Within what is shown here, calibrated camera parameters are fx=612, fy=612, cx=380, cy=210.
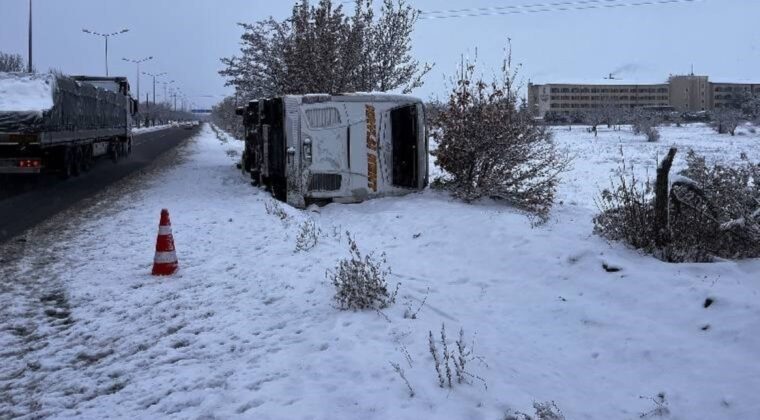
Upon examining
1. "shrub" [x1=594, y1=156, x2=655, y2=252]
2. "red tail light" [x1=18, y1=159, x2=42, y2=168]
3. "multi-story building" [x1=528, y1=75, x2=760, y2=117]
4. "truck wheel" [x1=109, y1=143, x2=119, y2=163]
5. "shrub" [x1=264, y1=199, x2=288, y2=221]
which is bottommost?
"shrub" [x1=264, y1=199, x2=288, y2=221]

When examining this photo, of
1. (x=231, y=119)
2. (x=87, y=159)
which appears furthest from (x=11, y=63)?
(x=87, y=159)

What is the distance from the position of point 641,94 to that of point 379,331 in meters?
164

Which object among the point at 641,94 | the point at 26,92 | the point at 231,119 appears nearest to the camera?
the point at 26,92

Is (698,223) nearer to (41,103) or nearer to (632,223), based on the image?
(632,223)

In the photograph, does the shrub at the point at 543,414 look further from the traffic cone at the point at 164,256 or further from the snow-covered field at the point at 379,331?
the traffic cone at the point at 164,256

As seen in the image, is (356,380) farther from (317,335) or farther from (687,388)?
(687,388)

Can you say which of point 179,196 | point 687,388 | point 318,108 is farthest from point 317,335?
point 179,196

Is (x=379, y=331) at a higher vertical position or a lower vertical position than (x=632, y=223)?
lower

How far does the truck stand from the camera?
14.1 metres

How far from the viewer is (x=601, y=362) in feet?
14.0

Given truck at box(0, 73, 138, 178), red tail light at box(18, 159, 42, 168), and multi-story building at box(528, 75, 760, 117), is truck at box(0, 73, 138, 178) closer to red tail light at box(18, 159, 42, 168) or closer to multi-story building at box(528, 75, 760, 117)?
red tail light at box(18, 159, 42, 168)

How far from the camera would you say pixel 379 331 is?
16.1ft

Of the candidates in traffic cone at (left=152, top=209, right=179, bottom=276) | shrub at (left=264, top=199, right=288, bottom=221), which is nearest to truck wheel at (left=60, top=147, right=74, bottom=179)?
shrub at (left=264, top=199, right=288, bottom=221)

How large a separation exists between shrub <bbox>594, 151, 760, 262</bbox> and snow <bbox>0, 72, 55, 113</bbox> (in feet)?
44.0
